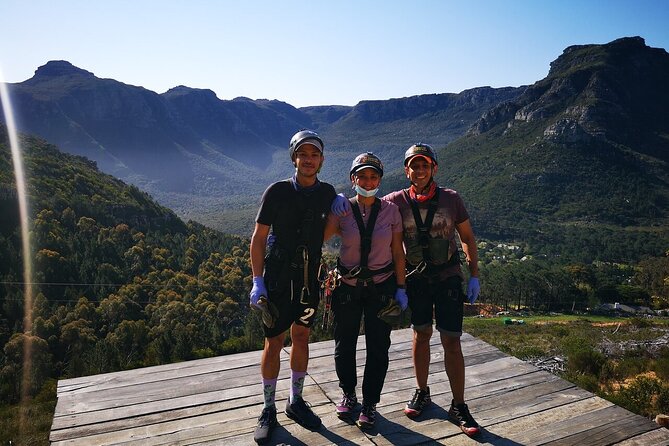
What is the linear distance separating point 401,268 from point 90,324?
27318 mm

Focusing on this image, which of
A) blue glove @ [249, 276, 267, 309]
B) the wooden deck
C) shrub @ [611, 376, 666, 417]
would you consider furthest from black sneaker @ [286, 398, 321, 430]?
shrub @ [611, 376, 666, 417]

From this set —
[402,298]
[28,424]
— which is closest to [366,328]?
[402,298]

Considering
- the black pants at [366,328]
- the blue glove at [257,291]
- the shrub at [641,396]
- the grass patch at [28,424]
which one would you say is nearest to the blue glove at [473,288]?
the black pants at [366,328]

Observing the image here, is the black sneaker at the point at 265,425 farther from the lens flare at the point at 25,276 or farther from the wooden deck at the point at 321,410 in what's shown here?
the lens flare at the point at 25,276

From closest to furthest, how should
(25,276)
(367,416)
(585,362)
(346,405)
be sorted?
(367,416), (346,405), (585,362), (25,276)

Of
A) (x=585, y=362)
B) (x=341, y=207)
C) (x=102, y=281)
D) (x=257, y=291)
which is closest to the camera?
(x=257, y=291)

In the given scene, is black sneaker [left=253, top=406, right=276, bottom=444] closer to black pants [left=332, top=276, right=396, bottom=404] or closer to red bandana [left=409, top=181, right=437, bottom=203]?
black pants [left=332, top=276, right=396, bottom=404]

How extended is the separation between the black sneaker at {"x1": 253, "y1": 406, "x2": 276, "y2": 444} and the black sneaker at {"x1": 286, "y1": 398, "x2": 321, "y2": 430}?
193 millimetres

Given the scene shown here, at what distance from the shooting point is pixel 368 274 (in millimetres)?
3352

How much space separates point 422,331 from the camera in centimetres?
365

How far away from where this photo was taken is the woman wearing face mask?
335 cm

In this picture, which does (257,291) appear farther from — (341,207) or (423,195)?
(423,195)

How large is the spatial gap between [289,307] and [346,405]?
1.00m

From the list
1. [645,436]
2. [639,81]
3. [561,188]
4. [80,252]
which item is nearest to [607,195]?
[561,188]
